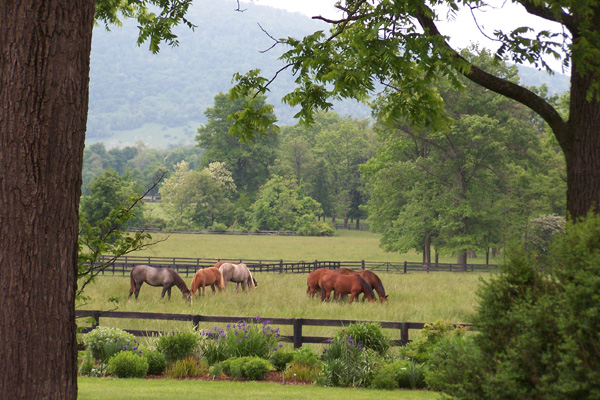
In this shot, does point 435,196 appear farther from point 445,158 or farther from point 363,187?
point 363,187

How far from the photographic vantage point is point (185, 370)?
1109 cm

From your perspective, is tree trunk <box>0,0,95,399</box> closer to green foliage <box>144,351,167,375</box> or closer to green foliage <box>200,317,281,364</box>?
green foliage <box>144,351,167,375</box>

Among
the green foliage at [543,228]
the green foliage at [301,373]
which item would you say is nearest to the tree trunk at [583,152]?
the green foliage at [301,373]

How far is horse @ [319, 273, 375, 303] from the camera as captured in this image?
21438mm

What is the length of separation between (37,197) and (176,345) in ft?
23.8

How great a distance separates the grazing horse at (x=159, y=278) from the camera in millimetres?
23078

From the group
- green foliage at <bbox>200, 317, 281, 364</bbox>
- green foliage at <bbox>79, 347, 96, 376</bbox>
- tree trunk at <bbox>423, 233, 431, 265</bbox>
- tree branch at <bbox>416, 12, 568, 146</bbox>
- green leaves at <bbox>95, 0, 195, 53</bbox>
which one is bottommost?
green foliage at <bbox>79, 347, 96, 376</bbox>

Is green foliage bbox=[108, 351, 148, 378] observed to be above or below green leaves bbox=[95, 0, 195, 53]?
below

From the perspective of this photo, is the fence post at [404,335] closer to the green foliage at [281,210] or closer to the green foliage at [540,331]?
the green foliage at [540,331]

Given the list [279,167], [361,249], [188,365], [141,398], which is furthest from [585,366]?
[279,167]

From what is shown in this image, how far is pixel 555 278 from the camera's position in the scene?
4531mm

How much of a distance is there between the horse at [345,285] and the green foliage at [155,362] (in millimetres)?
10865

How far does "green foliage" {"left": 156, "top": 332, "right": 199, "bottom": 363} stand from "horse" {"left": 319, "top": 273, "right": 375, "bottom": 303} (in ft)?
34.3

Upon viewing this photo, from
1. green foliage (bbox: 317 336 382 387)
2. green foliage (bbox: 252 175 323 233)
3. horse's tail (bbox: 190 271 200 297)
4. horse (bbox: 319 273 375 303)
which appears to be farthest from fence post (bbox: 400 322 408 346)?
green foliage (bbox: 252 175 323 233)
